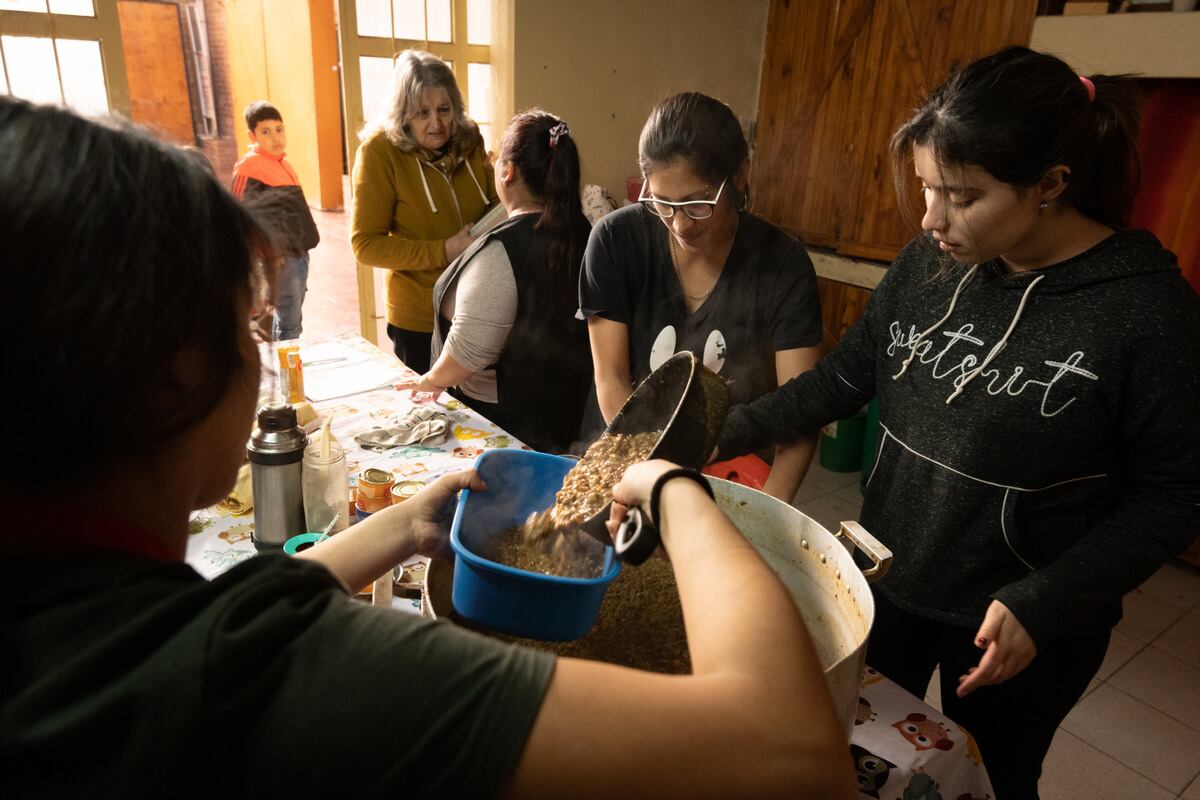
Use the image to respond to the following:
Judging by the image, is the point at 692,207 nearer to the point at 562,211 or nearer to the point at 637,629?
the point at 562,211

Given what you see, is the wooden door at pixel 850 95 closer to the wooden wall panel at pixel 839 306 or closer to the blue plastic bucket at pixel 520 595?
the wooden wall panel at pixel 839 306

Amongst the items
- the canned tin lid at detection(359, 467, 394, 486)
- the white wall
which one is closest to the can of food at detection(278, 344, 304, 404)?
the canned tin lid at detection(359, 467, 394, 486)

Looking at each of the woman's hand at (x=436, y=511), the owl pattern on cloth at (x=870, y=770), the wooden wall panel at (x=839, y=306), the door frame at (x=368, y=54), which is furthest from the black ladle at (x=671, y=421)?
the wooden wall panel at (x=839, y=306)

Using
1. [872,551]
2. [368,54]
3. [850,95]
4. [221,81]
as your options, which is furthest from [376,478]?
[221,81]

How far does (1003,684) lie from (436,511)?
1047 mm

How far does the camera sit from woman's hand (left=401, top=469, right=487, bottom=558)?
1058mm

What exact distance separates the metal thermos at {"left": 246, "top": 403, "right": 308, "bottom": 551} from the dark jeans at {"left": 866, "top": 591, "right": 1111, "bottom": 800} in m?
1.07

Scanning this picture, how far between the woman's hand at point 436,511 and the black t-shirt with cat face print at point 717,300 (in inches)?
30.9

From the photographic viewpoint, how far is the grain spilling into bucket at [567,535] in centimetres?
104

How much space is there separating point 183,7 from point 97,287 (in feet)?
34.7

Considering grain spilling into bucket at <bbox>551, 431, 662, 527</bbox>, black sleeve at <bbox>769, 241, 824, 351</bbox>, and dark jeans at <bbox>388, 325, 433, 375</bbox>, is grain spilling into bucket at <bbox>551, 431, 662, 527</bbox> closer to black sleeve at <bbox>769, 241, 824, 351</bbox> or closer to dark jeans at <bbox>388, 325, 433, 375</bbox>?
black sleeve at <bbox>769, 241, 824, 351</bbox>

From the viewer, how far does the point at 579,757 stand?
18.8 inches

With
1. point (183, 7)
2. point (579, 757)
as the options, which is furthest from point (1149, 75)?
point (183, 7)

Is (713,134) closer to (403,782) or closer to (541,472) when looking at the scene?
(541,472)
